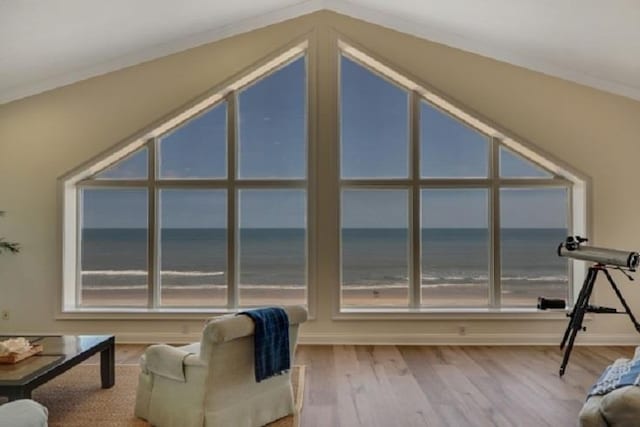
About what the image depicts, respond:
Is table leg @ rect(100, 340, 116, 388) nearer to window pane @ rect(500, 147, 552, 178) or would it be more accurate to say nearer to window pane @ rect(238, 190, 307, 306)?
window pane @ rect(238, 190, 307, 306)

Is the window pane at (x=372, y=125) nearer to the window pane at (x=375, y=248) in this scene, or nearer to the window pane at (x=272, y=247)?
Result: the window pane at (x=375, y=248)

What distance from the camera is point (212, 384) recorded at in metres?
3.19

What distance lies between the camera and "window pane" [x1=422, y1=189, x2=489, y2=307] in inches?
235

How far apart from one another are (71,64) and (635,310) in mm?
6626

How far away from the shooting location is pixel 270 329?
3375 mm

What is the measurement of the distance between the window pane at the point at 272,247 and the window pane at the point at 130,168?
118cm

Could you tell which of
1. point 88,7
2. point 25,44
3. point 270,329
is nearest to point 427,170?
point 270,329

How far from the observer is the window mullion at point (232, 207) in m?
5.93

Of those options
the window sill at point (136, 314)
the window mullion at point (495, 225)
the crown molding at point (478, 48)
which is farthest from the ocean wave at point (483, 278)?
the window sill at point (136, 314)

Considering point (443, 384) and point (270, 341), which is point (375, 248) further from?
point (270, 341)

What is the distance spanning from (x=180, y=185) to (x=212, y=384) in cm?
327

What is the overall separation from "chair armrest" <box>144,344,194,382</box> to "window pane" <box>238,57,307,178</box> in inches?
114

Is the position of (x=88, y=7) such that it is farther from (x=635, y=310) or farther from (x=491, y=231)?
(x=635, y=310)

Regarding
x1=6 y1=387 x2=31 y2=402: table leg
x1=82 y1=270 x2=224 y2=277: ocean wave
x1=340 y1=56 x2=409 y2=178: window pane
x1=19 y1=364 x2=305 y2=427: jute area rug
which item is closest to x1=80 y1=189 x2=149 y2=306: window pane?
x1=82 y1=270 x2=224 y2=277: ocean wave
